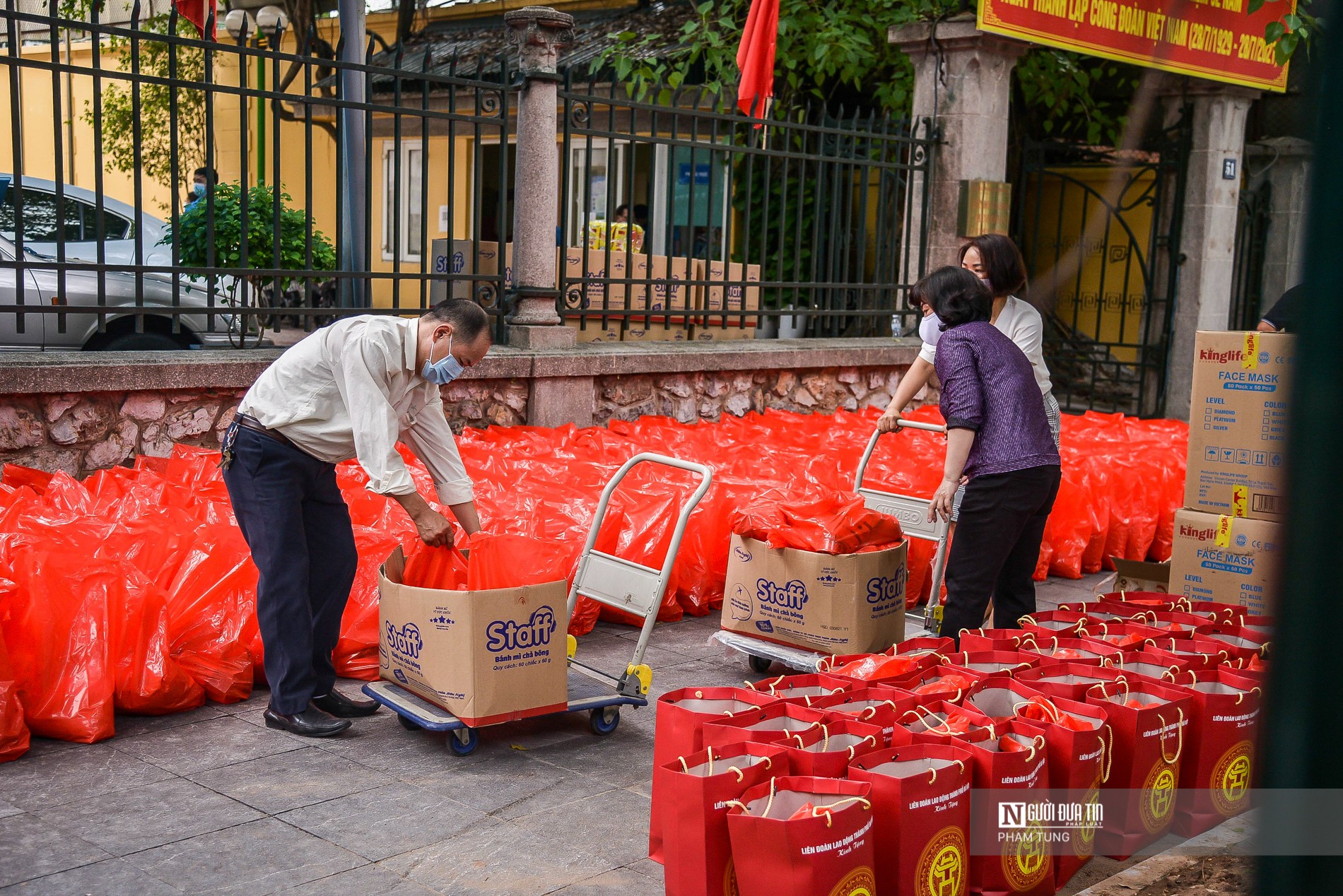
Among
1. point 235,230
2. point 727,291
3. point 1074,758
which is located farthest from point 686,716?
point 727,291

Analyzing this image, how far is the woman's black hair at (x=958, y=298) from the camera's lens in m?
4.70

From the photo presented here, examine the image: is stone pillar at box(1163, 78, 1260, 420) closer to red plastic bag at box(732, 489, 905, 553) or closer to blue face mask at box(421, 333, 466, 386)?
red plastic bag at box(732, 489, 905, 553)

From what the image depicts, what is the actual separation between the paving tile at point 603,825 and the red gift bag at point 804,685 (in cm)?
54

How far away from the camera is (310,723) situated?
4172 mm

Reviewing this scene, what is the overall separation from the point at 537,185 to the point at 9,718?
4.87 meters

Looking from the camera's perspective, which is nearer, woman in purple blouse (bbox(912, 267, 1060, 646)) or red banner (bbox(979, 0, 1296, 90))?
woman in purple blouse (bbox(912, 267, 1060, 646))

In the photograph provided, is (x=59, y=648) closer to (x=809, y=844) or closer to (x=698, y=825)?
(x=698, y=825)

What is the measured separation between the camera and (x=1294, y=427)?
101cm

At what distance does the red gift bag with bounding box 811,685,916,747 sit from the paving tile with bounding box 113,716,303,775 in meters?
1.82

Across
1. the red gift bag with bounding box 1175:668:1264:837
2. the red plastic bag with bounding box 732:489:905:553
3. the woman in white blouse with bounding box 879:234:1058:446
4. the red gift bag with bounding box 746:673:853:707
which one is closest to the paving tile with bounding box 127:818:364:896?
the red gift bag with bounding box 746:673:853:707

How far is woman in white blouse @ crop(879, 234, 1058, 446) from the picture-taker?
5.12 metres

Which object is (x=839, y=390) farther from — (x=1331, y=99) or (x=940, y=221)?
(x=1331, y=99)

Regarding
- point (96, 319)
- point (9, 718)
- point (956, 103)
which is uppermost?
point (956, 103)

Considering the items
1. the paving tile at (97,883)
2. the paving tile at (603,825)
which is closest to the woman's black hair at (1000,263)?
the paving tile at (603,825)
